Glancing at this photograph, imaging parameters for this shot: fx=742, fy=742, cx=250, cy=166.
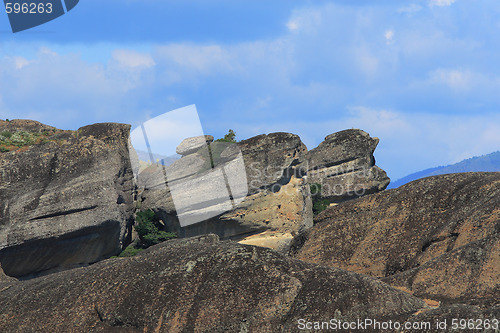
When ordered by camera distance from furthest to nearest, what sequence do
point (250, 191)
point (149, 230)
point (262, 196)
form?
point (149, 230), point (250, 191), point (262, 196)

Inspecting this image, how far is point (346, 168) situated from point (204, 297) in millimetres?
42899

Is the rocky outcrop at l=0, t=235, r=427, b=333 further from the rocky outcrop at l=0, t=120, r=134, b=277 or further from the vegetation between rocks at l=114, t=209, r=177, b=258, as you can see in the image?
the vegetation between rocks at l=114, t=209, r=177, b=258

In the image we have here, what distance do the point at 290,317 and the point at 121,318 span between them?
435 centimetres

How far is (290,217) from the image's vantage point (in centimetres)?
4347

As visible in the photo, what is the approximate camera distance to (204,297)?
17422 mm

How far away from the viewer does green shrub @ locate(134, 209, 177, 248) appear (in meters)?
46.1

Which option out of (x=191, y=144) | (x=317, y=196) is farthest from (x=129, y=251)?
(x=317, y=196)

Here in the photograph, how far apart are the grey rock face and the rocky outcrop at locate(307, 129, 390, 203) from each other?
363 inches

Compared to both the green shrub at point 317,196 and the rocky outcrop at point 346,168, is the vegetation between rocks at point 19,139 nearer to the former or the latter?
the green shrub at point 317,196

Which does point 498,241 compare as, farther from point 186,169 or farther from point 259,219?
point 186,169

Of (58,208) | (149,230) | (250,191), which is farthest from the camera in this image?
(149,230)

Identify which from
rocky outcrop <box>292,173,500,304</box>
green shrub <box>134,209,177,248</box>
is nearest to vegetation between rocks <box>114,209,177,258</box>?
green shrub <box>134,209,177,248</box>

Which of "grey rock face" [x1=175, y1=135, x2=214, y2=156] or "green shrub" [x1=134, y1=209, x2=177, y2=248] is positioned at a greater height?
"grey rock face" [x1=175, y1=135, x2=214, y2=156]

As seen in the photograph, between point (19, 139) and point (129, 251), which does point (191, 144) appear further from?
point (129, 251)
